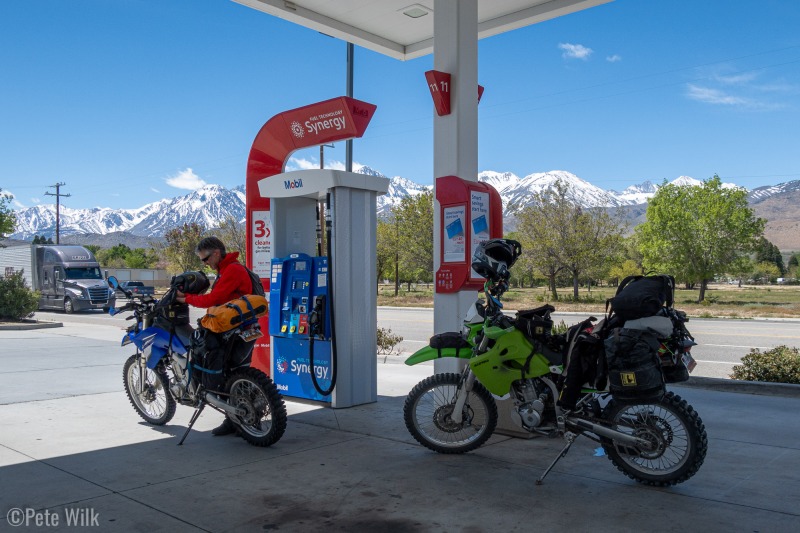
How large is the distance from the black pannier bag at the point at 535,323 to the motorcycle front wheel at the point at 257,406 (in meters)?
2.14

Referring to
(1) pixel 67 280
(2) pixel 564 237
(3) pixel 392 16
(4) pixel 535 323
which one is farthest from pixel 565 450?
(2) pixel 564 237

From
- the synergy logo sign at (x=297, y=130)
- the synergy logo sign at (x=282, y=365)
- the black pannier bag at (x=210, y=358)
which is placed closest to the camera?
the black pannier bag at (x=210, y=358)

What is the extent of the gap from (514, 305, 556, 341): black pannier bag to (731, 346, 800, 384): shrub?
18.2 feet

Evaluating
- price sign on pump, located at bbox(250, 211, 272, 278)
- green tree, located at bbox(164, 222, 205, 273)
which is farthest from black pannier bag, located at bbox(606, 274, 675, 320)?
green tree, located at bbox(164, 222, 205, 273)

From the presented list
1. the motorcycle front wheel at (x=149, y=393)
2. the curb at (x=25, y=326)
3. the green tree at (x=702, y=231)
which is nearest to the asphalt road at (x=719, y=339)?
the motorcycle front wheel at (x=149, y=393)

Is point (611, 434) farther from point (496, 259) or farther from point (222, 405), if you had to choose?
point (222, 405)

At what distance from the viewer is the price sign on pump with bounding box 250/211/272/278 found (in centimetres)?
888

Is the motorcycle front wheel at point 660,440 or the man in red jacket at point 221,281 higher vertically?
the man in red jacket at point 221,281

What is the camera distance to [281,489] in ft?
15.9

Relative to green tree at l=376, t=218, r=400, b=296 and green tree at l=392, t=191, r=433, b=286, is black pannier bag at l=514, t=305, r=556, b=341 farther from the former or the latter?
green tree at l=376, t=218, r=400, b=296

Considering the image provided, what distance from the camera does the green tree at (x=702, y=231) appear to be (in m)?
45.5

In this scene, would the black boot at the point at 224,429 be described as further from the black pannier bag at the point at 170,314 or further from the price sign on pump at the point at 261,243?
the price sign on pump at the point at 261,243

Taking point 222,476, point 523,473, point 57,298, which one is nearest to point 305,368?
point 222,476

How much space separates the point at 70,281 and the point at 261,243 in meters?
26.0
